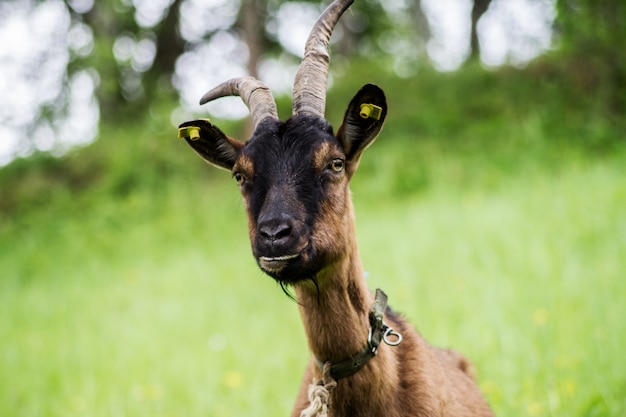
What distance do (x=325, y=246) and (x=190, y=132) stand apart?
1052mm

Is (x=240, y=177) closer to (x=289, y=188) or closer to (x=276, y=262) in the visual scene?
(x=289, y=188)

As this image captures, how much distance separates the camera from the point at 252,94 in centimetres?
357

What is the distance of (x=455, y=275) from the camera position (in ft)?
24.0

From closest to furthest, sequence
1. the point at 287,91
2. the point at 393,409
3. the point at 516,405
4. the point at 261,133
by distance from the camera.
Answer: the point at 393,409, the point at 261,133, the point at 516,405, the point at 287,91

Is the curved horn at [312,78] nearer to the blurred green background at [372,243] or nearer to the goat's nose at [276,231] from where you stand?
the goat's nose at [276,231]

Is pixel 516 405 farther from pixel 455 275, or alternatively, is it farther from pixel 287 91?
pixel 287 91

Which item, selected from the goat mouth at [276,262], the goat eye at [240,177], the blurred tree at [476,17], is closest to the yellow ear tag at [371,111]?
the goat eye at [240,177]

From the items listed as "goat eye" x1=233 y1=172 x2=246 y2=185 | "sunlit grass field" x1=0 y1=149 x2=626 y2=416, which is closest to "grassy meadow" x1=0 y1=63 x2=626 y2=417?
"sunlit grass field" x1=0 y1=149 x2=626 y2=416

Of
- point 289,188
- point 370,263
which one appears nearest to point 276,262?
point 289,188

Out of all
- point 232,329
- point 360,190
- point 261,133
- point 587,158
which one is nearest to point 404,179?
point 360,190

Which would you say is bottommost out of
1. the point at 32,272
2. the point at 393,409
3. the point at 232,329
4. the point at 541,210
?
the point at 393,409

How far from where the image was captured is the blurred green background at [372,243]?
18.8 feet

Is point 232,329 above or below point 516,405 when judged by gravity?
above

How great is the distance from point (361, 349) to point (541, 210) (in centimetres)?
605
